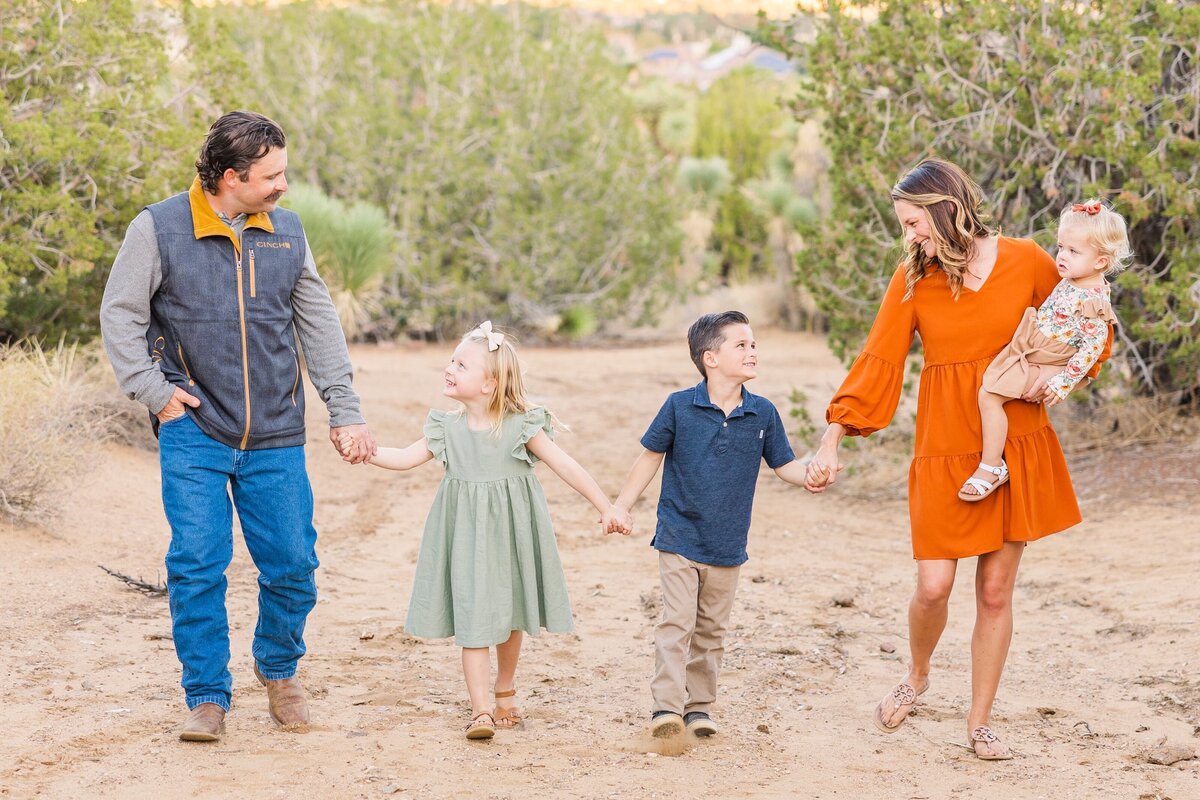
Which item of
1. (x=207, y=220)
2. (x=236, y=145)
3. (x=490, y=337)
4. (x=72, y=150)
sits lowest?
(x=490, y=337)

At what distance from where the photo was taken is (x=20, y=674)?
526cm

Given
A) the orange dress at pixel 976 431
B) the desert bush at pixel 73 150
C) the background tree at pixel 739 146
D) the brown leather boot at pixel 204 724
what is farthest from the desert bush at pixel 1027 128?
the background tree at pixel 739 146

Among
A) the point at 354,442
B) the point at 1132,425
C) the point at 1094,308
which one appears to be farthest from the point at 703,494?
the point at 1132,425

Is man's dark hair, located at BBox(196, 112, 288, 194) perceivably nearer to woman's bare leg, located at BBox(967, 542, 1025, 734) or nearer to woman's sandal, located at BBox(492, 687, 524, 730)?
woman's sandal, located at BBox(492, 687, 524, 730)

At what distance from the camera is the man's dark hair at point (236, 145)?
4512 mm

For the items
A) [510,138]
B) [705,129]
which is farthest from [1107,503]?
[705,129]

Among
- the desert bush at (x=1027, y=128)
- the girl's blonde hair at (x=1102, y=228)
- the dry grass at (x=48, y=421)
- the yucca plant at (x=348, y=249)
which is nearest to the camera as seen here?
the girl's blonde hair at (x=1102, y=228)

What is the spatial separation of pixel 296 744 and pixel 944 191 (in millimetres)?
2821

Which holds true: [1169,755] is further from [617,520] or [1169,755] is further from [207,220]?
[207,220]

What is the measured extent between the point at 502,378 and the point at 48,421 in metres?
4.39

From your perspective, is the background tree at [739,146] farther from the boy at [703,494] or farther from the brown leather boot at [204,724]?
the brown leather boot at [204,724]

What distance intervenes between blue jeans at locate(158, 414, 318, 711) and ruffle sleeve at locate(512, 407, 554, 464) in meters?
0.75

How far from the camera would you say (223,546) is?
459 centimetres

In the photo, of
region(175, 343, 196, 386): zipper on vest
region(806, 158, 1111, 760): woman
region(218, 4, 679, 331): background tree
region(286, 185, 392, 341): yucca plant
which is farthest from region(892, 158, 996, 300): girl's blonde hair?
region(218, 4, 679, 331): background tree
